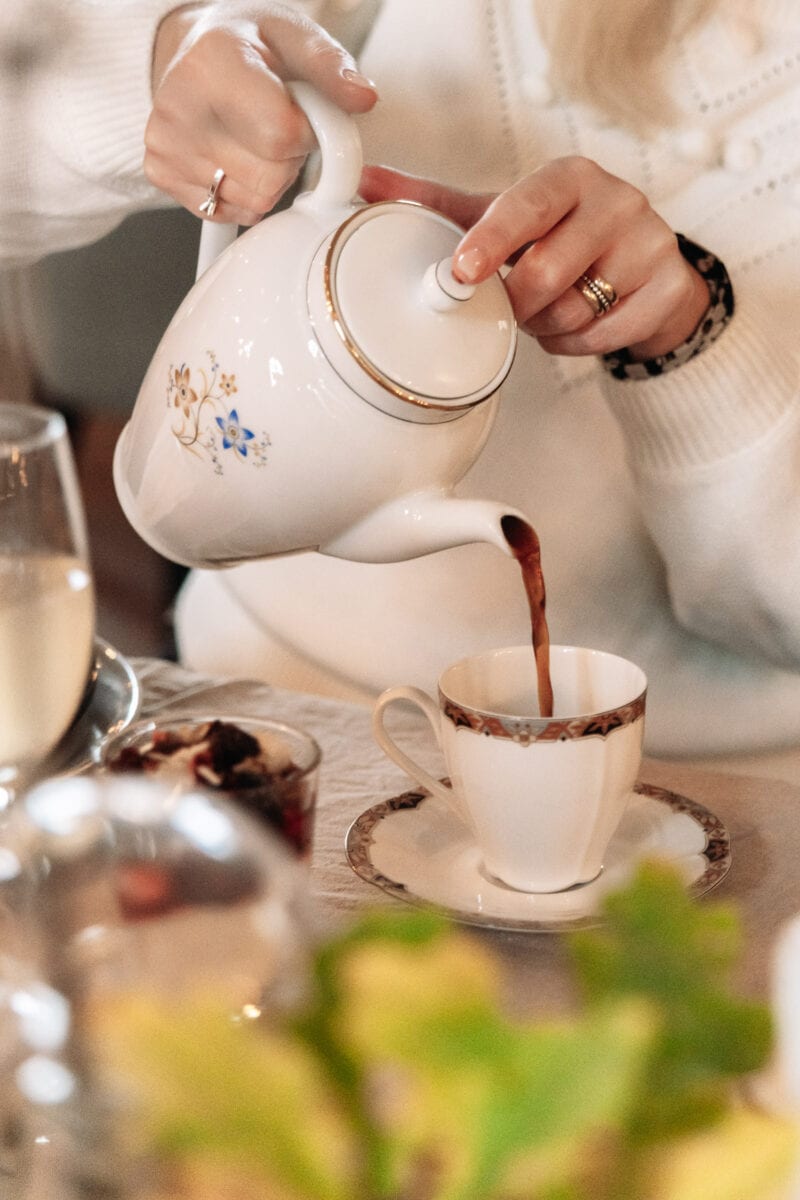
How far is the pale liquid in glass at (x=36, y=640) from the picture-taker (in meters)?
0.45

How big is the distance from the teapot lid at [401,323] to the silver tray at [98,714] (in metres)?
0.18

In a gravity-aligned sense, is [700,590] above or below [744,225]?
below

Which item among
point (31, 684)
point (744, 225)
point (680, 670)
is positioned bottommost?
point (680, 670)

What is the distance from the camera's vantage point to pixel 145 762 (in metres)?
0.35

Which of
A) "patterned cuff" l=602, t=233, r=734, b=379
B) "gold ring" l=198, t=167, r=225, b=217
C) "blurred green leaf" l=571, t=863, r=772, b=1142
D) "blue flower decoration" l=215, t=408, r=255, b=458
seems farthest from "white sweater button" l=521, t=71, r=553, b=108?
"blurred green leaf" l=571, t=863, r=772, b=1142

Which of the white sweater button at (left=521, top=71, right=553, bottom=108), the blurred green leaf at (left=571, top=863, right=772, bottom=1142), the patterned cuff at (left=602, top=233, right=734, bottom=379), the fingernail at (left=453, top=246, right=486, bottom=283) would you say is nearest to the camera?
the blurred green leaf at (left=571, top=863, right=772, bottom=1142)

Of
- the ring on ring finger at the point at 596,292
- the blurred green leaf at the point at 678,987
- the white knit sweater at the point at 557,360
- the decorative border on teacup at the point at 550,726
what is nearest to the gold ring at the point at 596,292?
the ring on ring finger at the point at 596,292

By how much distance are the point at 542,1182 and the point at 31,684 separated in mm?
367

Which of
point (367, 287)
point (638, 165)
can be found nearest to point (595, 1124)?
point (367, 287)

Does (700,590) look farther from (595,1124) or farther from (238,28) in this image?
(595,1124)

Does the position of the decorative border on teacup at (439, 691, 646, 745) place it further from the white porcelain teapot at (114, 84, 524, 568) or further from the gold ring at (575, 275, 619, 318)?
the gold ring at (575, 275, 619, 318)

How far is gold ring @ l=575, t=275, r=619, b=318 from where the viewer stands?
1.91 feet

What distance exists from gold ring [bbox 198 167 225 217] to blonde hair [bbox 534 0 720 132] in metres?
0.30

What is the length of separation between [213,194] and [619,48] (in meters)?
0.34
